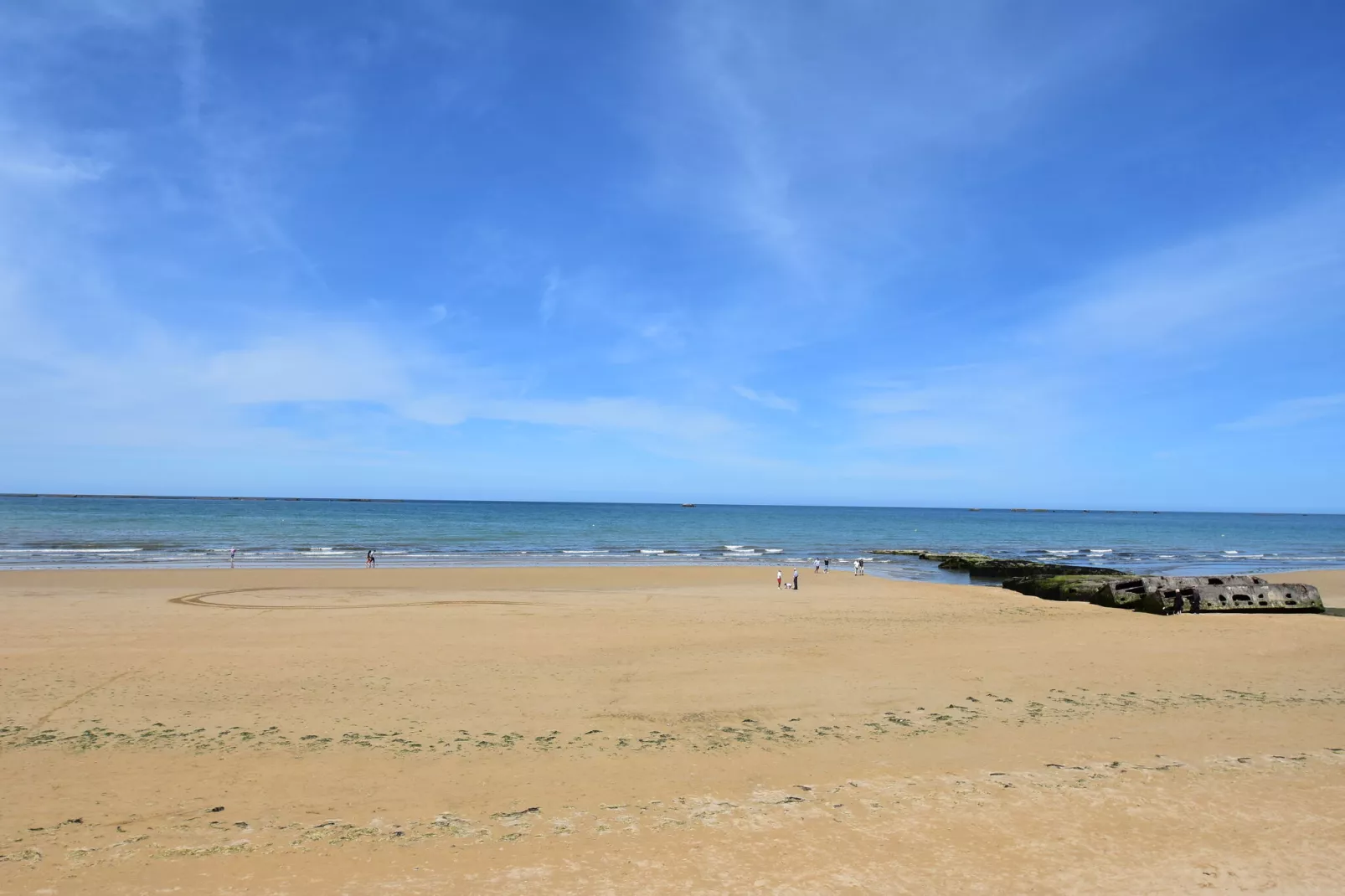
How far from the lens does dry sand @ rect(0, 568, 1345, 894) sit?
19.7 ft

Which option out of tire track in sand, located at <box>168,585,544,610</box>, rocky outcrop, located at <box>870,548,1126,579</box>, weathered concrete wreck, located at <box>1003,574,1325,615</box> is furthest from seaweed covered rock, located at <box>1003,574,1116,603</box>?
tire track in sand, located at <box>168,585,544,610</box>

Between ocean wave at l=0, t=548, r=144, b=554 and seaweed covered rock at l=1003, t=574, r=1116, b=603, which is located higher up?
seaweed covered rock at l=1003, t=574, r=1116, b=603

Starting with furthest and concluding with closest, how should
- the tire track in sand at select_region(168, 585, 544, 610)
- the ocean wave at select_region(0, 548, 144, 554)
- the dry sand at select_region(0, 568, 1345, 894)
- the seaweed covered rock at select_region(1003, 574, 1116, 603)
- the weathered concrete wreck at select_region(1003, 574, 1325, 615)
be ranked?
the ocean wave at select_region(0, 548, 144, 554), the seaweed covered rock at select_region(1003, 574, 1116, 603), the tire track in sand at select_region(168, 585, 544, 610), the weathered concrete wreck at select_region(1003, 574, 1325, 615), the dry sand at select_region(0, 568, 1345, 894)

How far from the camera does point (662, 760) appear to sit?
873cm

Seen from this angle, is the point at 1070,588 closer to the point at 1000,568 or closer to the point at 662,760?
the point at 1000,568

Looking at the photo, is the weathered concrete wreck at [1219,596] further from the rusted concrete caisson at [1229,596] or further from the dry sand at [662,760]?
the dry sand at [662,760]

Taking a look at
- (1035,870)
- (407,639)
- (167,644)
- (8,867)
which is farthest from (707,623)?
(8,867)

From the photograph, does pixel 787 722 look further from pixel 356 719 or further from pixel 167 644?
pixel 167 644

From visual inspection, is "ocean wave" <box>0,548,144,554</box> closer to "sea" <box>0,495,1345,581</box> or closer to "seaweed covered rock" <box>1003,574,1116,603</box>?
"sea" <box>0,495,1345,581</box>

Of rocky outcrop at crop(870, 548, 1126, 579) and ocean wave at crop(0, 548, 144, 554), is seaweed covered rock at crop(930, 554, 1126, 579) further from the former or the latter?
ocean wave at crop(0, 548, 144, 554)

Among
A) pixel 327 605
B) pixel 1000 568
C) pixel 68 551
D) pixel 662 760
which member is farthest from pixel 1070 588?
pixel 68 551

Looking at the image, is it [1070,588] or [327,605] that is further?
[1070,588]

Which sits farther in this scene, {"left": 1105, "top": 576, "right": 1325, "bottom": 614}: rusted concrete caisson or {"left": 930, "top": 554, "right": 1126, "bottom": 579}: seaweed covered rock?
{"left": 930, "top": 554, "right": 1126, "bottom": 579}: seaweed covered rock

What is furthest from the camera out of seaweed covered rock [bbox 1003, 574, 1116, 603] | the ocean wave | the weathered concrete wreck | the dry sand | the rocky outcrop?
the ocean wave
